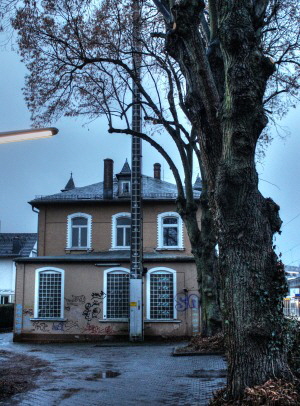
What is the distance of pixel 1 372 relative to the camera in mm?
13547

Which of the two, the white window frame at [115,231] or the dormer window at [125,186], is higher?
the dormer window at [125,186]

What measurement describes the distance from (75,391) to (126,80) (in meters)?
11.6

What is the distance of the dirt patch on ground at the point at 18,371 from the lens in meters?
10.8

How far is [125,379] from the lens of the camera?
12.4m

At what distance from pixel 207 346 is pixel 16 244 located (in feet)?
120

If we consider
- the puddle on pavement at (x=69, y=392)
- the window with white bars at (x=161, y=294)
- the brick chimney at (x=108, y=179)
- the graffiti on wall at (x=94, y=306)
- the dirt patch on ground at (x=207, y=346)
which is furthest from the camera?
the brick chimney at (x=108, y=179)

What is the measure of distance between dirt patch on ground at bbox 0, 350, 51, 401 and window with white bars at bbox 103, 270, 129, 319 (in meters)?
6.80

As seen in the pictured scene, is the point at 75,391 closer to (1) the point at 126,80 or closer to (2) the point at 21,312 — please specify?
(1) the point at 126,80

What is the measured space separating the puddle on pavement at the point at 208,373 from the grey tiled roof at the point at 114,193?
17405 millimetres

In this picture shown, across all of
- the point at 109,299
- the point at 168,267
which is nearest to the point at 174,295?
the point at 168,267

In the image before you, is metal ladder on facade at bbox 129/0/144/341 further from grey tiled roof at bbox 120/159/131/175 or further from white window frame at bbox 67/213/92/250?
grey tiled roof at bbox 120/159/131/175

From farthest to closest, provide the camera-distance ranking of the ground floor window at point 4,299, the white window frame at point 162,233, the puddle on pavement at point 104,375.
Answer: the ground floor window at point 4,299 < the white window frame at point 162,233 < the puddle on pavement at point 104,375

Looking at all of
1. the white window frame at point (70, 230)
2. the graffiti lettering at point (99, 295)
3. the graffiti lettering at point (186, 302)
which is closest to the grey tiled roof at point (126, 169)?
the white window frame at point (70, 230)

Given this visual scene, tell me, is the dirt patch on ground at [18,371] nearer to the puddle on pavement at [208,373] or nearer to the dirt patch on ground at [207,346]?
the puddle on pavement at [208,373]
